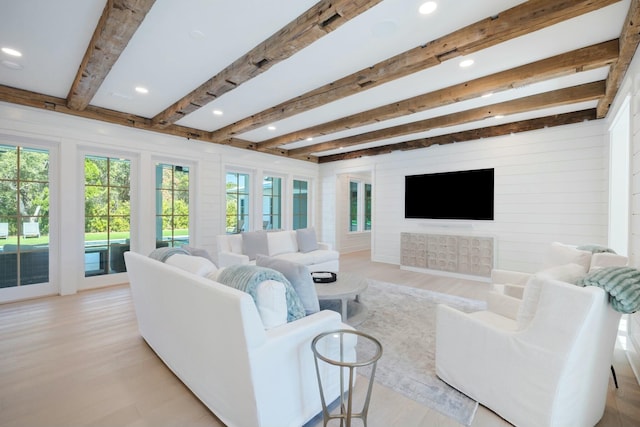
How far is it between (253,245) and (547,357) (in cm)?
392

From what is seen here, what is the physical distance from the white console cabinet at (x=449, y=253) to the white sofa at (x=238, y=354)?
13.1 ft

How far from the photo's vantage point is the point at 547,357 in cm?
147

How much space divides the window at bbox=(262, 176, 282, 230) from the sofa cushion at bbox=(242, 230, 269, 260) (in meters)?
1.76

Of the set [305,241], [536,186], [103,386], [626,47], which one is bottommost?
[103,386]

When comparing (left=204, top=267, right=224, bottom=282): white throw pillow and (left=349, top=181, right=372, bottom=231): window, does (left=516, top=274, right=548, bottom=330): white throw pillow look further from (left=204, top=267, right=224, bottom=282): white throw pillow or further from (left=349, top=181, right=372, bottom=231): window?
(left=349, top=181, right=372, bottom=231): window

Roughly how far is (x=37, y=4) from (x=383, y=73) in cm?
274

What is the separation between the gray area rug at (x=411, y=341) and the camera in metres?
1.87

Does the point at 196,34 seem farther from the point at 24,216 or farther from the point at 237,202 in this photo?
the point at 237,202

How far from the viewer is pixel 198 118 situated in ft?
15.1

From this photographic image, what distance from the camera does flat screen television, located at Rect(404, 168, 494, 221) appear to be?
16.6 feet

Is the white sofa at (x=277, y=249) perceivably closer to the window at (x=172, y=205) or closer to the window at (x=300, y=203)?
the window at (x=172, y=205)

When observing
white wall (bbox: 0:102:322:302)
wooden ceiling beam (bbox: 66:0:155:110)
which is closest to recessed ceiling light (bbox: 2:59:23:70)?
wooden ceiling beam (bbox: 66:0:155:110)

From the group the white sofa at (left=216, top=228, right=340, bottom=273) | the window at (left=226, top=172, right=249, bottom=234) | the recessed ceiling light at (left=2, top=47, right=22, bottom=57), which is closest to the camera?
the recessed ceiling light at (left=2, top=47, right=22, bottom=57)

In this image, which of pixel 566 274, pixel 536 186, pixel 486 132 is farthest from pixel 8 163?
pixel 536 186
